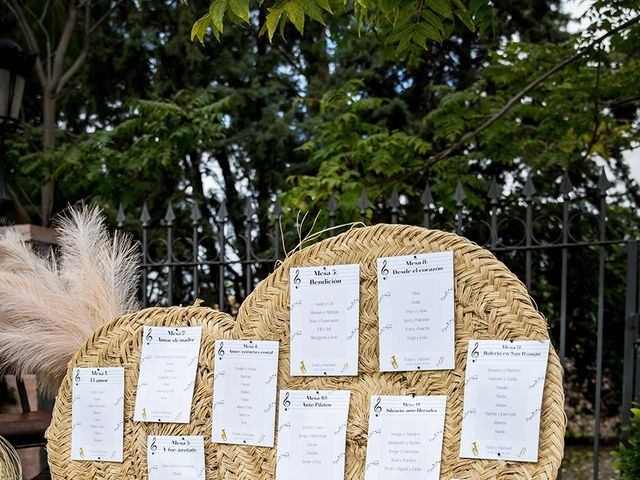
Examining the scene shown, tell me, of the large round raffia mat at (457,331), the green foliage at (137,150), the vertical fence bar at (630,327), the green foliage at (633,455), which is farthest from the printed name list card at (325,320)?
the green foliage at (137,150)

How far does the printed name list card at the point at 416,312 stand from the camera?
48.7 inches

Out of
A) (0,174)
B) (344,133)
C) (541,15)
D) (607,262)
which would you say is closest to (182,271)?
(344,133)

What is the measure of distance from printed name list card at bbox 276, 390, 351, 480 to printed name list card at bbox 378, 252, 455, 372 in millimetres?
122

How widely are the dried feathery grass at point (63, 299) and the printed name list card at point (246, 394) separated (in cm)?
39

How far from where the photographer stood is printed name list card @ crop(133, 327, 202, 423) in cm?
145

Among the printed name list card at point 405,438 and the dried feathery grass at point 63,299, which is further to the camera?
the dried feathery grass at point 63,299

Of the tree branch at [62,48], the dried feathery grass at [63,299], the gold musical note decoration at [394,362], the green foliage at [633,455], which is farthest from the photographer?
the tree branch at [62,48]

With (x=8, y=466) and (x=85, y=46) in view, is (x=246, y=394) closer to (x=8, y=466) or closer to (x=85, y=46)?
(x=8, y=466)

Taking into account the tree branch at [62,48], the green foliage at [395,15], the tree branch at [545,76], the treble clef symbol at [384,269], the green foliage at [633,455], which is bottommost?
the green foliage at [633,455]

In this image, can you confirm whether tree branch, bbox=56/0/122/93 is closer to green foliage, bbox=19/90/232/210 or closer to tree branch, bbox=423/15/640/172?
green foliage, bbox=19/90/232/210

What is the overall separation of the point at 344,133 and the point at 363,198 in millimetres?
1645

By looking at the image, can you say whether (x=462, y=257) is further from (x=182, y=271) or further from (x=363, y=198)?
(x=182, y=271)

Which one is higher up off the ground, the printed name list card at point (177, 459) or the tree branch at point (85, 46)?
the tree branch at point (85, 46)

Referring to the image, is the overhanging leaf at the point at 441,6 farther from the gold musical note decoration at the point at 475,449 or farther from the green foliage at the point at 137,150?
the green foliage at the point at 137,150
